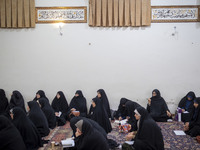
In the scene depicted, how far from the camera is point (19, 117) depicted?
362 centimetres

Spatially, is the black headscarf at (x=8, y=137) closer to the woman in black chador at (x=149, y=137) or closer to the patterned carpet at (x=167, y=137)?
the patterned carpet at (x=167, y=137)

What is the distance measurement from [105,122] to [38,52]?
2.80 metres

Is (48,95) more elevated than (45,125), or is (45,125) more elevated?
(48,95)

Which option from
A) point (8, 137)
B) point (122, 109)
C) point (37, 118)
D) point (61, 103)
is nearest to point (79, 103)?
point (61, 103)

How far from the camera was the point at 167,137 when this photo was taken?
170 inches

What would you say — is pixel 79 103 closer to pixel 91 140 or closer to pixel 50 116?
pixel 50 116

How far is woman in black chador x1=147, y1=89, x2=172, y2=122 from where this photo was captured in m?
5.39

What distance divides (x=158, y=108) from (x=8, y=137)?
3.70m

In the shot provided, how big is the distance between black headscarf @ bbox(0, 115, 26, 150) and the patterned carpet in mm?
823

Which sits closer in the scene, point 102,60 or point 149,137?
point 149,137

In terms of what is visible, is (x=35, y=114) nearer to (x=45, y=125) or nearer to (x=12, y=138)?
(x=45, y=125)

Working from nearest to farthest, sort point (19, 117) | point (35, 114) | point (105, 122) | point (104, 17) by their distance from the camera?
point (19, 117)
point (35, 114)
point (105, 122)
point (104, 17)

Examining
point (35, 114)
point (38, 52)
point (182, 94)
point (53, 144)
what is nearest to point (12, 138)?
point (53, 144)

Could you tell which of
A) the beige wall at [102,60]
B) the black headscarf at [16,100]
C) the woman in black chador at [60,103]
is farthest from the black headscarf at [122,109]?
the black headscarf at [16,100]
